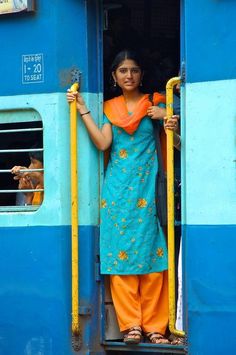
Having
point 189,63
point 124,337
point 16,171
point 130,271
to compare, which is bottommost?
point 124,337

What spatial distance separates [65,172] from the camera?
5164mm

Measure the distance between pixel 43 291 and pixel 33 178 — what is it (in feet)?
2.30

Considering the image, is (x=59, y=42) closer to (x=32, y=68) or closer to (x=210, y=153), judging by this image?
(x=32, y=68)

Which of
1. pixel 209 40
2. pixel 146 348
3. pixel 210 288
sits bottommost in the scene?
pixel 146 348

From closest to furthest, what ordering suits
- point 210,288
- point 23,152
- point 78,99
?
point 210,288 → point 78,99 → point 23,152

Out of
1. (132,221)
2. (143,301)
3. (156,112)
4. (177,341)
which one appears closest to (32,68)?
(156,112)

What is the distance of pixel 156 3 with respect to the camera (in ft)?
19.1

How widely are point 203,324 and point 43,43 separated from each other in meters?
1.92

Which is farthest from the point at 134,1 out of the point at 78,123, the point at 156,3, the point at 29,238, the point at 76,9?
the point at 29,238

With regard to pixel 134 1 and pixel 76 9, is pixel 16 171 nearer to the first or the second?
pixel 76 9

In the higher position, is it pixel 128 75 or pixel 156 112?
pixel 128 75

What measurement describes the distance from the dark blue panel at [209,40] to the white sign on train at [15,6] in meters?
0.97

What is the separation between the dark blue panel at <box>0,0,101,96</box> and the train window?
0.62 ft

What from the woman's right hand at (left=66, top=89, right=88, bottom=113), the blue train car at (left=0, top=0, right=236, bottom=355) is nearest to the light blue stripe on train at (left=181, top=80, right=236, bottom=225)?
the blue train car at (left=0, top=0, right=236, bottom=355)
